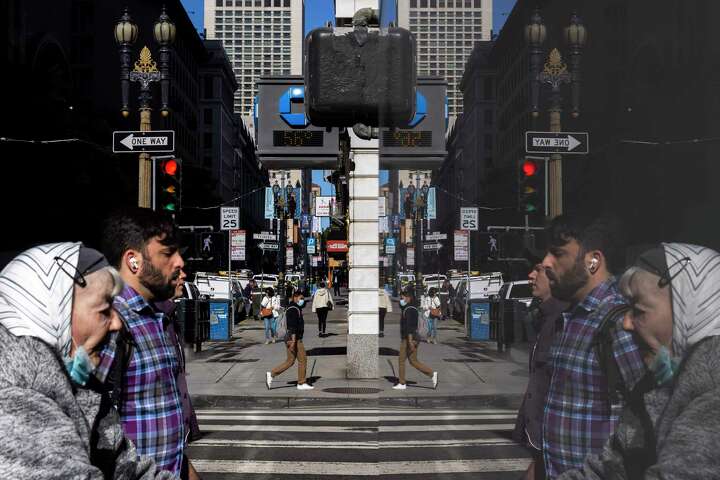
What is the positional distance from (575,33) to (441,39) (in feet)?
1.13

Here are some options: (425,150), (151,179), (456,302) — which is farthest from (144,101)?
(456,302)

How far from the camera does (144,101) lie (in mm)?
1777

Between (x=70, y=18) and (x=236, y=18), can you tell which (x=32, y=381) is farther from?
(x=236, y=18)

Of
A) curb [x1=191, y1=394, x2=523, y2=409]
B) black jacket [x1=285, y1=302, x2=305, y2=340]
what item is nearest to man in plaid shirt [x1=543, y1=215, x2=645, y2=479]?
curb [x1=191, y1=394, x2=523, y2=409]

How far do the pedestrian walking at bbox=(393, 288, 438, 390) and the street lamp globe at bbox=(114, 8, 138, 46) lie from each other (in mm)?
800

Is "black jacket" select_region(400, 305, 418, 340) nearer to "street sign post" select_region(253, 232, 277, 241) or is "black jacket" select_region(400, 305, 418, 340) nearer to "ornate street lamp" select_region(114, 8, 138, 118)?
"street sign post" select_region(253, 232, 277, 241)

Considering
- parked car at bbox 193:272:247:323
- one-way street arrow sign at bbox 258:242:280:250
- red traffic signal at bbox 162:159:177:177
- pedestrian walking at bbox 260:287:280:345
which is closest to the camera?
red traffic signal at bbox 162:159:177:177

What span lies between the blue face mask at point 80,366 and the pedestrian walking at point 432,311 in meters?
0.71

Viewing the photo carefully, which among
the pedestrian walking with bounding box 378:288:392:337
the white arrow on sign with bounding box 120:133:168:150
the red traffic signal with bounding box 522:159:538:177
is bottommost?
the pedestrian walking with bounding box 378:288:392:337

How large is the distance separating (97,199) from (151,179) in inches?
5.6

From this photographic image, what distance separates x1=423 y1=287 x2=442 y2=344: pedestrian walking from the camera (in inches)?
74.2

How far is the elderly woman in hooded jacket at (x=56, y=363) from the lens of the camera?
1485 mm

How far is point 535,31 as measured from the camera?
1694mm

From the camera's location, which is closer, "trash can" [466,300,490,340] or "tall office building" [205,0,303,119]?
"trash can" [466,300,490,340]
